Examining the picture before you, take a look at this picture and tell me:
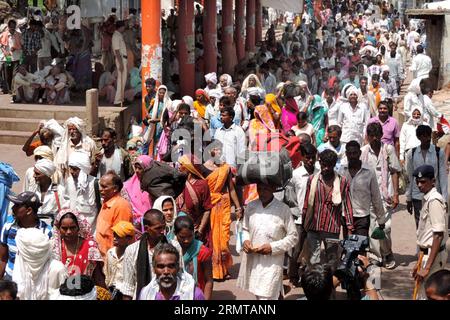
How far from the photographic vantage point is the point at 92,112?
15.6 meters

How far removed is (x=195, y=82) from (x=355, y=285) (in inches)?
556

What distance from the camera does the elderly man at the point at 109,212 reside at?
787cm

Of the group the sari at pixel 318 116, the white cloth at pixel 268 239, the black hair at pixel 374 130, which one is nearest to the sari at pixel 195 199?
the white cloth at pixel 268 239

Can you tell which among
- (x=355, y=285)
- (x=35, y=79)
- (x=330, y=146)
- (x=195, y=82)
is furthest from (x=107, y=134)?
(x=195, y=82)

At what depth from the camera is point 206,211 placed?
27.8 ft

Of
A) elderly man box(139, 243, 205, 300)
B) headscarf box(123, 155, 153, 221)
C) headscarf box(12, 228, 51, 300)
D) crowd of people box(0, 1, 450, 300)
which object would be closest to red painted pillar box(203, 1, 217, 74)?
crowd of people box(0, 1, 450, 300)

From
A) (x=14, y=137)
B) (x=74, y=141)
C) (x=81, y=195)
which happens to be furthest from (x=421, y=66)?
(x=81, y=195)

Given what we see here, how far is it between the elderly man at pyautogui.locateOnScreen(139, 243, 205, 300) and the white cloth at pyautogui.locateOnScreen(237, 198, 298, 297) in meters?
1.57

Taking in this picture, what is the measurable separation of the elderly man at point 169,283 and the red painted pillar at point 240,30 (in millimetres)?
20690

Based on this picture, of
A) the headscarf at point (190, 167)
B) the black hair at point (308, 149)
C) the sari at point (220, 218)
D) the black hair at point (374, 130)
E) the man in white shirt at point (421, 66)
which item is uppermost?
the man in white shirt at point (421, 66)

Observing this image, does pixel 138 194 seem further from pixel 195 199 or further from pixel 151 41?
pixel 151 41

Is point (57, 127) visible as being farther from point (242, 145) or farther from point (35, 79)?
point (35, 79)

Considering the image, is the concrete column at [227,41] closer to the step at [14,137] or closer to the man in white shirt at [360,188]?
A: the step at [14,137]

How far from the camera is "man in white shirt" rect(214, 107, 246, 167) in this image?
436 inches
